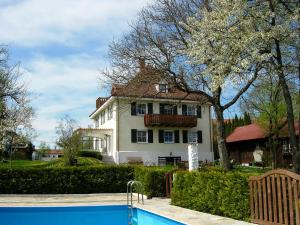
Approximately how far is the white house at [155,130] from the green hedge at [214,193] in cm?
2379

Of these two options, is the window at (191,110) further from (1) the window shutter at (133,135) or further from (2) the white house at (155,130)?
(1) the window shutter at (133,135)

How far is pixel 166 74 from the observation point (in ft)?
79.1

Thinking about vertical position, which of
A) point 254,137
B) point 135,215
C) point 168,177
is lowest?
point 135,215

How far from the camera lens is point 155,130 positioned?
40938mm

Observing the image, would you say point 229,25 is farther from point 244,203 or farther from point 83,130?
point 83,130

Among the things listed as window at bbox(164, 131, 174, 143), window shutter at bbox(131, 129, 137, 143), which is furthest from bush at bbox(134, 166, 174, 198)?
window at bbox(164, 131, 174, 143)

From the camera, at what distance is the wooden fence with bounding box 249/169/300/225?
8.75 meters

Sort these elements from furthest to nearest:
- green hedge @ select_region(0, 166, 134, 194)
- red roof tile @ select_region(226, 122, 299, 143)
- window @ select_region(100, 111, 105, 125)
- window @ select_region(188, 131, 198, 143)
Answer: window @ select_region(100, 111, 105, 125), red roof tile @ select_region(226, 122, 299, 143), window @ select_region(188, 131, 198, 143), green hedge @ select_region(0, 166, 134, 194)

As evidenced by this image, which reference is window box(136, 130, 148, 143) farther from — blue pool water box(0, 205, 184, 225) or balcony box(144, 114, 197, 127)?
blue pool water box(0, 205, 184, 225)

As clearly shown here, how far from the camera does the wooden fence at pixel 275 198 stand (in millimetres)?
8750

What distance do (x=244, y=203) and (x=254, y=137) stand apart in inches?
1416

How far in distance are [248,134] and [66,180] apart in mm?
31254

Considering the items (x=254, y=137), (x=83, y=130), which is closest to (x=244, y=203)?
(x=83, y=130)

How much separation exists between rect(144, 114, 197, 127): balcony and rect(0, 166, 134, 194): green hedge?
59.9 feet
